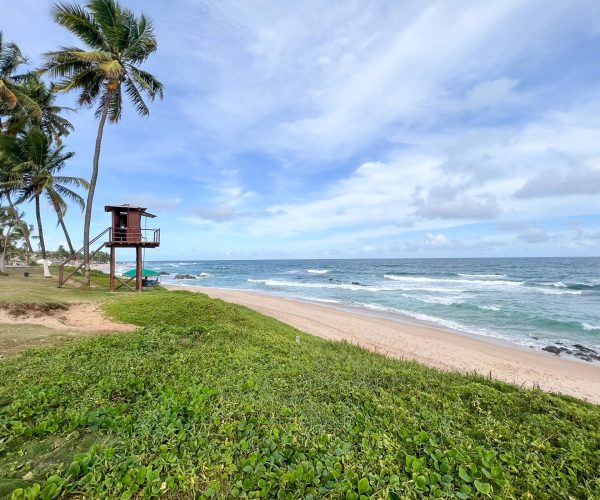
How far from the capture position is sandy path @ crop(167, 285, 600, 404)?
32.9 ft

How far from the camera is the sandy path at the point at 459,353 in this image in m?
10.0

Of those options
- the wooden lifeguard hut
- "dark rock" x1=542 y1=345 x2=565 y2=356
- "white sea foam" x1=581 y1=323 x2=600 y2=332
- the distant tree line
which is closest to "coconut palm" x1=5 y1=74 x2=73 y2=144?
the distant tree line

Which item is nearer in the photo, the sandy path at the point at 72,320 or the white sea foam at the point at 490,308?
the sandy path at the point at 72,320

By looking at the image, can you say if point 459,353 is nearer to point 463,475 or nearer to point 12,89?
point 463,475

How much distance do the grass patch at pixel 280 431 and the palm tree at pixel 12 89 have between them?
19364 millimetres

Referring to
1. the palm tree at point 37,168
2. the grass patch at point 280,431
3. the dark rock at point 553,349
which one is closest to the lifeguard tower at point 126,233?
the palm tree at point 37,168

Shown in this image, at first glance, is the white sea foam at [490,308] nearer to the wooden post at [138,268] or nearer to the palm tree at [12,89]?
the wooden post at [138,268]

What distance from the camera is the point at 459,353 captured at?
12.6 meters

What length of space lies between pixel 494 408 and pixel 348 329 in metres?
11.7

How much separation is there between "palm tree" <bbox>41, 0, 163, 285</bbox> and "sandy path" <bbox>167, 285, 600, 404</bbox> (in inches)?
537

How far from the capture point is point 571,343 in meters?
15.2

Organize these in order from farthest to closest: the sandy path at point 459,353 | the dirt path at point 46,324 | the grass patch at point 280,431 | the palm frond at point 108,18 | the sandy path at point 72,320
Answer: the palm frond at point 108,18, the sandy path at point 459,353, the sandy path at point 72,320, the dirt path at point 46,324, the grass patch at point 280,431

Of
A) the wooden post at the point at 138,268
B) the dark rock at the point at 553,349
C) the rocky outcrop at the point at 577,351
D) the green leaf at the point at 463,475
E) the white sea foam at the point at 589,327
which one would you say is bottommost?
the rocky outcrop at the point at 577,351

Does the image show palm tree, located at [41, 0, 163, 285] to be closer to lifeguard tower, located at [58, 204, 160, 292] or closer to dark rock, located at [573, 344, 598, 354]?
lifeguard tower, located at [58, 204, 160, 292]
